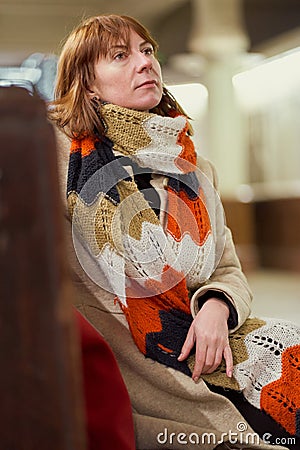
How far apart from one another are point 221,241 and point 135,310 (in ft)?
0.70

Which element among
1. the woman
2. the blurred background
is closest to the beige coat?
the woman

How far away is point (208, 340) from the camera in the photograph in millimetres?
1259

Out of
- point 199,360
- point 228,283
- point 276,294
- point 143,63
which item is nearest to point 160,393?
point 199,360

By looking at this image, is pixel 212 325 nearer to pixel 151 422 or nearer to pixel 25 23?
pixel 151 422

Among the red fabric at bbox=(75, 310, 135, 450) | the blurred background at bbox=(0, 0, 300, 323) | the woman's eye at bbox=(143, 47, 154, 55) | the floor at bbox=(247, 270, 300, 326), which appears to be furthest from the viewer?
the blurred background at bbox=(0, 0, 300, 323)

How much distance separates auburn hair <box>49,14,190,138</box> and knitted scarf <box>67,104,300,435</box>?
0.8 inches

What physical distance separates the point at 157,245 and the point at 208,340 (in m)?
0.15

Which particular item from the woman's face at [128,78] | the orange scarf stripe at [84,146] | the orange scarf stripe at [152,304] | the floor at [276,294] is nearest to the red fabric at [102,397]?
the orange scarf stripe at [152,304]

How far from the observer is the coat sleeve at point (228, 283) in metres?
1.29

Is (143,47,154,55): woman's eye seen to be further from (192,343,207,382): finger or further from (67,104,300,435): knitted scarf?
(192,343,207,382): finger

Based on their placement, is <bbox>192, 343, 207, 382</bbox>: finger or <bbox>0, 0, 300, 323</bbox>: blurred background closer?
<bbox>192, 343, 207, 382</bbox>: finger

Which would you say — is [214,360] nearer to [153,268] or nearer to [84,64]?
[153,268]

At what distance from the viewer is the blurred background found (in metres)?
9.87

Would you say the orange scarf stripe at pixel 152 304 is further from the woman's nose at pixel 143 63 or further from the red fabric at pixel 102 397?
the woman's nose at pixel 143 63
